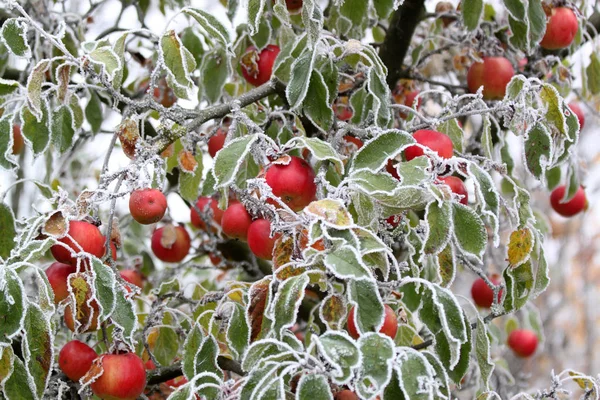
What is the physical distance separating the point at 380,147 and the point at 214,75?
82cm

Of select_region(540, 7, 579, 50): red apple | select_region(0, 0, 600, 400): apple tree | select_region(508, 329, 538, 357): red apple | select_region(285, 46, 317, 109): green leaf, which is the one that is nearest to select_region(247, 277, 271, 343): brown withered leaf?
select_region(0, 0, 600, 400): apple tree

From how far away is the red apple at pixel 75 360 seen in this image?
1.44 meters

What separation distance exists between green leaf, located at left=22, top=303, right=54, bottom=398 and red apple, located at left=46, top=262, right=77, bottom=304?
12 cm

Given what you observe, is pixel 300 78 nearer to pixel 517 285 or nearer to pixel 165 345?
pixel 517 285

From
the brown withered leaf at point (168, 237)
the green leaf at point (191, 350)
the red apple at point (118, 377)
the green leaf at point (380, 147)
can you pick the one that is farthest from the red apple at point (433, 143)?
the brown withered leaf at point (168, 237)

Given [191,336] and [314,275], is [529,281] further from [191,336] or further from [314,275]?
[191,336]

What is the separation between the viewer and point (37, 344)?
3.95 feet

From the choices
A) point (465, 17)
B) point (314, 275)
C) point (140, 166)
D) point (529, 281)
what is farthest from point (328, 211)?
point (465, 17)

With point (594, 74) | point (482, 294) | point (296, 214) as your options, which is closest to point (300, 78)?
point (296, 214)

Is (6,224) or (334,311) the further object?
(6,224)

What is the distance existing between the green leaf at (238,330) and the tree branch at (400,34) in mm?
895

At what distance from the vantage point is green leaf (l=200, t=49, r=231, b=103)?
75.5 inches

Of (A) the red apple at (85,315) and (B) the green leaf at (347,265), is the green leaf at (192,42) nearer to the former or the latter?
(A) the red apple at (85,315)

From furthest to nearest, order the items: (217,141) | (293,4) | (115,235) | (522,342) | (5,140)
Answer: (522,342) < (217,141) < (293,4) < (5,140) < (115,235)
